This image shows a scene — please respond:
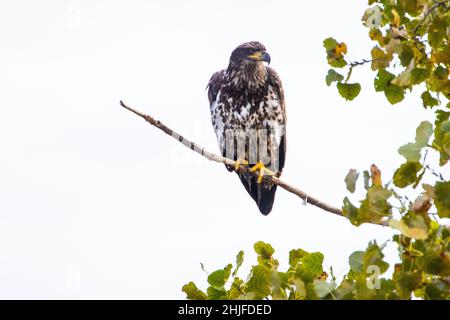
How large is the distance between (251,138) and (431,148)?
21.5 ft

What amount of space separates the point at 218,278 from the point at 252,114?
539cm

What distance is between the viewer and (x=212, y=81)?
10.5 meters

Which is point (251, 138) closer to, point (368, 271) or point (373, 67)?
point (373, 67)

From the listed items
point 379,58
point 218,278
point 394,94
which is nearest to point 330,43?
point 379,58

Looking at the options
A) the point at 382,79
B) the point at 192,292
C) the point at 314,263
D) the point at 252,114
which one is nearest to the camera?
the point at 382,79

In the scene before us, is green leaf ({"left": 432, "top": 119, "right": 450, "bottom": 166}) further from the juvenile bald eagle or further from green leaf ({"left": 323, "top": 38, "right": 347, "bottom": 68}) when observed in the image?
the juvenile bald eagle

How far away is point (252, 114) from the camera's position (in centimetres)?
964

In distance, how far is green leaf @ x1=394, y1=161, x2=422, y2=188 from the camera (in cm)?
336

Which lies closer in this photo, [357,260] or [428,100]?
[357,260]

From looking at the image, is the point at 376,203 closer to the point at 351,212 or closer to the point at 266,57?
the point at 351,212

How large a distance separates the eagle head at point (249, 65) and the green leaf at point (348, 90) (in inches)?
229

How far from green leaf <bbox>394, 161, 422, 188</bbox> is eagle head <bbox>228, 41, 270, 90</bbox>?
21.6 ft

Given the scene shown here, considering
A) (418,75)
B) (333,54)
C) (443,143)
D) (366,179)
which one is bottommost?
(366,179)
